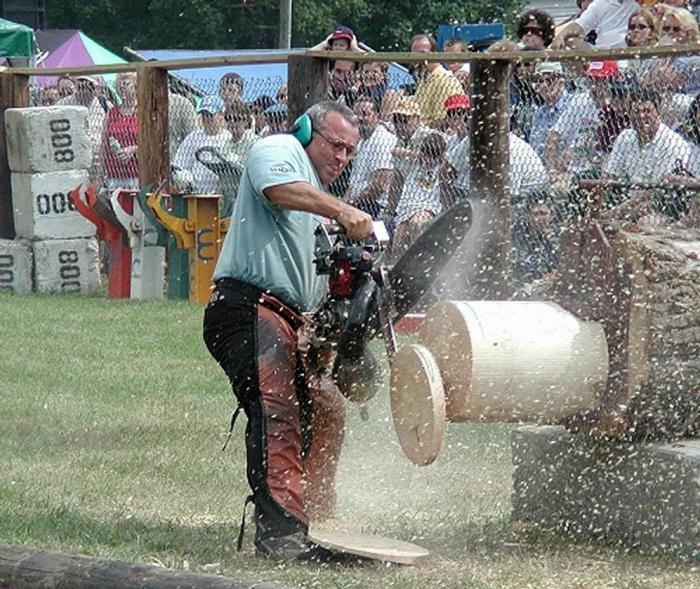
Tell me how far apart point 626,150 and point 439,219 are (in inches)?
145

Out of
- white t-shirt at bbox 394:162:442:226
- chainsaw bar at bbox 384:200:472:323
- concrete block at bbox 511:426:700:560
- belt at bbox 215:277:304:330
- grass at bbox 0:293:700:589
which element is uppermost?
chainsaw bar at bbox 384:200:472:323

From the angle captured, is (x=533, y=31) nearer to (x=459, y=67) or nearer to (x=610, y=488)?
(x=459, y=67)

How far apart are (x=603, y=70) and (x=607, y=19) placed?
10.5 feet

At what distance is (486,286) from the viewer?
867 centimetres

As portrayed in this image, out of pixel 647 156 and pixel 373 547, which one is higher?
pixel 647 156

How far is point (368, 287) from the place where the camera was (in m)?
5.94

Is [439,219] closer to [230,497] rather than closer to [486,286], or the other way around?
[230,497]

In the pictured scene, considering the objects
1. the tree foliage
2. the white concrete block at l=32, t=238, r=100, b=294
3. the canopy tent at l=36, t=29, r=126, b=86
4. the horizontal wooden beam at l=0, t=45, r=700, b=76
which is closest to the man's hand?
the horizontal wooden beam at l=0, t=45, r=700, b=76

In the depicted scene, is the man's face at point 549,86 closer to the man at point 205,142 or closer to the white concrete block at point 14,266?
the man at point 205,142

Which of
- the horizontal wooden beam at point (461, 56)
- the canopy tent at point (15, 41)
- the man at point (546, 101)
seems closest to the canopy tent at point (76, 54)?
the canopy tent at point (15, 41)

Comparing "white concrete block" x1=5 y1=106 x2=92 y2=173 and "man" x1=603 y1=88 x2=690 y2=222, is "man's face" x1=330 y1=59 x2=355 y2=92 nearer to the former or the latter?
"man" x1=603 y1=88 x2=690 y2=222

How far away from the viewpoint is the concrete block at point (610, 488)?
19.2 ft

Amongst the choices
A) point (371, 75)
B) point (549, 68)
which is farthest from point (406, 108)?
point (549, 68)

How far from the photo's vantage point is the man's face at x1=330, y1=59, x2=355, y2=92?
36.6 ft
